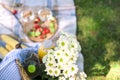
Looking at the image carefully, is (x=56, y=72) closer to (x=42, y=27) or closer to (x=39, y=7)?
(x=42, y=27)

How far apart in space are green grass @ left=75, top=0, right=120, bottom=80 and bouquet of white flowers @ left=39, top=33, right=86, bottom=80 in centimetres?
69

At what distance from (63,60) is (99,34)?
129 centimetres

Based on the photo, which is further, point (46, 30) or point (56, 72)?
point (46, 30)

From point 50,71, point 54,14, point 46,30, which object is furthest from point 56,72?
point 54,14

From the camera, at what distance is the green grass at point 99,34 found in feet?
10.0

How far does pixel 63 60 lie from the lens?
2236 millimetres

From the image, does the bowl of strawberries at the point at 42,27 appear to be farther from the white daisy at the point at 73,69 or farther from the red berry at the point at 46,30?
the white daisy at the point at 73,69

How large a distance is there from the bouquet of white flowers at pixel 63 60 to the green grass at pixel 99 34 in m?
0.69

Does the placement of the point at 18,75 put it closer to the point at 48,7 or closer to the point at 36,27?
the point at 36,27

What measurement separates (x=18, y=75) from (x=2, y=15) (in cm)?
134

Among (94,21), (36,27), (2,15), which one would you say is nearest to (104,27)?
(94,21)

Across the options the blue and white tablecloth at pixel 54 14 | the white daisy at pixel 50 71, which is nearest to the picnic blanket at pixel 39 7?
the blue and white tablecloth at pixel 54 14

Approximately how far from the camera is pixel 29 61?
2.44 m

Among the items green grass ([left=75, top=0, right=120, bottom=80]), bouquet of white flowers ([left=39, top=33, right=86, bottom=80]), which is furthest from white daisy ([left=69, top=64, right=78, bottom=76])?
green grass ([left=75, top=0, right=120, bottom=80])
